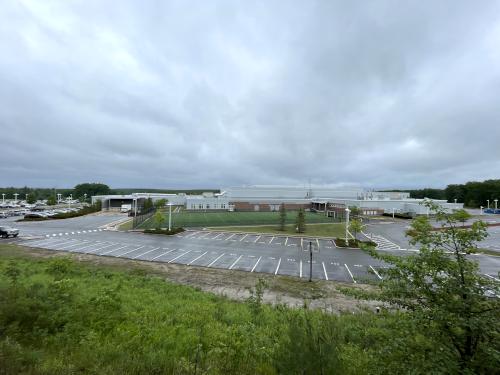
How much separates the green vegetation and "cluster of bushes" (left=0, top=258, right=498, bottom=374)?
0.6 inches

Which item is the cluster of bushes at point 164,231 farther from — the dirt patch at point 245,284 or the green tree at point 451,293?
the green tree at point 451,293

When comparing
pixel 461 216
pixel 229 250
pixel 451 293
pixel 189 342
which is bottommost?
pixel 229 250

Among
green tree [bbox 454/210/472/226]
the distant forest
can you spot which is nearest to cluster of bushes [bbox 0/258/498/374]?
green tree [bbox 454/210/472/226]

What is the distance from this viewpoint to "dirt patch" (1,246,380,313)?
14.0 metres

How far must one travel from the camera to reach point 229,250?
2684 centimetres

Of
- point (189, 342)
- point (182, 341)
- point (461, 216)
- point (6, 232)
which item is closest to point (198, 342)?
point (189, 342)

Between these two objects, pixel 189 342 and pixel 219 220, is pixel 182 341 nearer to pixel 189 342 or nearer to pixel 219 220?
pixel 189 342

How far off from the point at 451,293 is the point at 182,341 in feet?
17.5

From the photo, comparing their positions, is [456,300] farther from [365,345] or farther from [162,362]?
[162,362]

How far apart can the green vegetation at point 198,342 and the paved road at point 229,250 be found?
40.4 ft

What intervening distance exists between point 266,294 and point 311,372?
11.9 meters

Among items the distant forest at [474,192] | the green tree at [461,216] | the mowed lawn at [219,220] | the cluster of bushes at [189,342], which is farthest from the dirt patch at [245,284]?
the distant forest at [474,192]

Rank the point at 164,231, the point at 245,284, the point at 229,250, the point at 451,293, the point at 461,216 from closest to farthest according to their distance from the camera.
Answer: the point at 451,293 < the point at 461,216 < the point at 245,284 < the point at 229,250 < the point at 164,231

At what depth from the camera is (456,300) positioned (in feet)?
11.8
